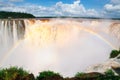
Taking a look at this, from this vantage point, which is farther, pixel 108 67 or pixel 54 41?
pixel 54 41

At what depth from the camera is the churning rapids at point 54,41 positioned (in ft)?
191

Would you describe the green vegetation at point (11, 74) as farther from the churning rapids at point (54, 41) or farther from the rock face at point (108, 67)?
the churning rapids at point (54, 41)

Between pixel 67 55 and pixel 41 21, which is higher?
pixel 41 21

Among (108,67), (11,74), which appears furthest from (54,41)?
(11,74)

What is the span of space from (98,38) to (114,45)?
15.0 feet

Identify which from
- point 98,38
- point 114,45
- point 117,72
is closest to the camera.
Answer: point 117,72

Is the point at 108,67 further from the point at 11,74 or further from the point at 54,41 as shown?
the point at 54,41

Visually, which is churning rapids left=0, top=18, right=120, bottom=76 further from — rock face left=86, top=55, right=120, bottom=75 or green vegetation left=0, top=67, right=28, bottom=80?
green vegetation left=0, top=67, right=28, bottom=80

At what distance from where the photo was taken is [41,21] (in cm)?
5919

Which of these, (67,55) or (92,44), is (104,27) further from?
(67,55)

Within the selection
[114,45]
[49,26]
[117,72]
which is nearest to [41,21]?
[49,26]

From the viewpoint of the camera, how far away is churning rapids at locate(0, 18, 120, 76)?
2290 inches

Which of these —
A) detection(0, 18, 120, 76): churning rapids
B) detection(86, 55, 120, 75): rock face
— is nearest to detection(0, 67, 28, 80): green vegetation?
detection(86, 55, 120, 75): rock face

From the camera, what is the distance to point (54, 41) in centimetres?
6131
